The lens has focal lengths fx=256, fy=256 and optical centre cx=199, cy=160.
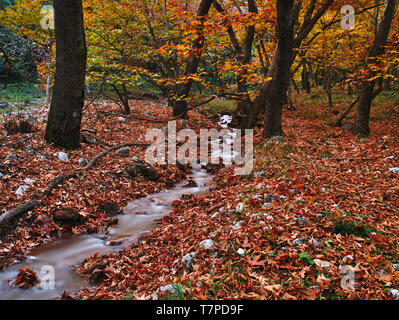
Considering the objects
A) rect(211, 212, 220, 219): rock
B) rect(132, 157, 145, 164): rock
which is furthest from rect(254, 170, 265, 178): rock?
rect(132, 157, 145, 164): rock

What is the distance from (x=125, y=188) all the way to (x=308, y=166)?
184 inches

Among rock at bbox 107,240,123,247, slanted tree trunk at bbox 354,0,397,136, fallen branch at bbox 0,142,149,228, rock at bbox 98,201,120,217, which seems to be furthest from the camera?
slanted tree trunk at bbox 354,0,397,136

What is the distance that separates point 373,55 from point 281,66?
3.43 meters

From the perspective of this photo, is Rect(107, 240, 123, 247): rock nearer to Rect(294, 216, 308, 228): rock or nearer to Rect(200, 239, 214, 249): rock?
Rect(200, 239, 214, 249): rock

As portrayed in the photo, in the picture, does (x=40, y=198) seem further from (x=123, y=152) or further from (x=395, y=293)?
(x=395, y=293)

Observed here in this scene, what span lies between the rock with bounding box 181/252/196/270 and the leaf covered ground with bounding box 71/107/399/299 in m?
0.01

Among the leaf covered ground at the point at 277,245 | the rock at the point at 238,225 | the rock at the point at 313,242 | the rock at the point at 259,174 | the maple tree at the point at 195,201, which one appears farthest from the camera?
the rock at the point at 259,174

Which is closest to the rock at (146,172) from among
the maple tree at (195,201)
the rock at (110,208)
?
the maple tree at (195,201)

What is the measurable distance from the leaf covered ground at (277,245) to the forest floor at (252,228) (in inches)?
0.6

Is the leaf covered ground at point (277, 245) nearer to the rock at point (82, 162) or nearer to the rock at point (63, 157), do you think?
the rock at point (82, 162)

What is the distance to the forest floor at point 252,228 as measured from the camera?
2838mm

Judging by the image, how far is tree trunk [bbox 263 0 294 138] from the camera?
24.3 feet

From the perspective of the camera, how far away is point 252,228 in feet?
12.3

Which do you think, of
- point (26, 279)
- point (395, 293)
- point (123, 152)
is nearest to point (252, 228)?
point (395, 293)
